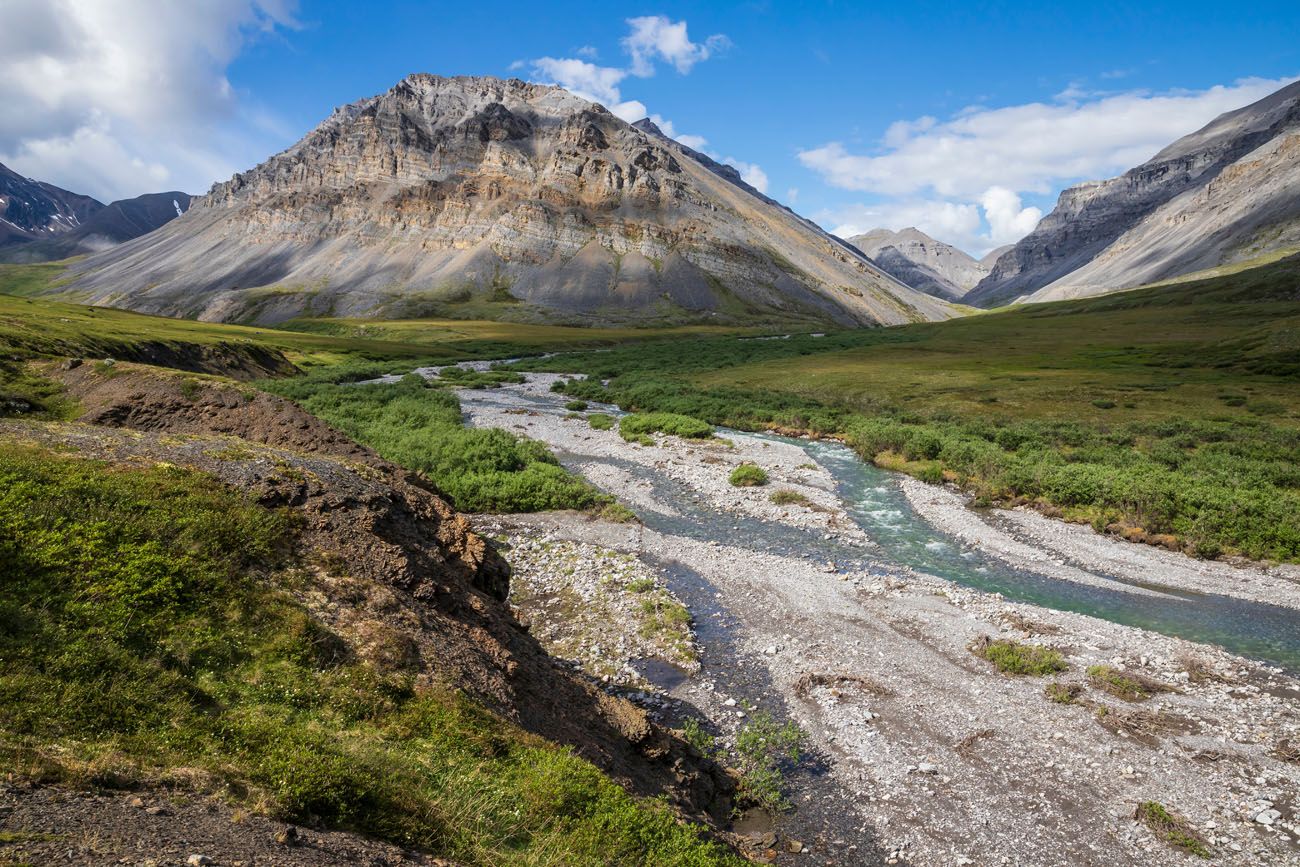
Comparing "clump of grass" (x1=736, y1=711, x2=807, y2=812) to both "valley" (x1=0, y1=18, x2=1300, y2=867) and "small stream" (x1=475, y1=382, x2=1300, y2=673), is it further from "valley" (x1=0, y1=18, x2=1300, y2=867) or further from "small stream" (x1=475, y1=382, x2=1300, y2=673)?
"small stream" (x1=475, y1=382, x2=1300, y2=673)

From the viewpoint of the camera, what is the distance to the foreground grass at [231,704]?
6340 mm

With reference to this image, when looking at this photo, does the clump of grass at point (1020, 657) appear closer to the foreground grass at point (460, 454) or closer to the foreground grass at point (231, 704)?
the foreground grass at point (231, 704)

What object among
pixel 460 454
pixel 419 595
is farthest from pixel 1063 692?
pixel 460 454

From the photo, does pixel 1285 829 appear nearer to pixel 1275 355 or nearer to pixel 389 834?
pixel 389 834

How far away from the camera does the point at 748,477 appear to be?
35562 mm

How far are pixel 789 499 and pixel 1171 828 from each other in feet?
69.8

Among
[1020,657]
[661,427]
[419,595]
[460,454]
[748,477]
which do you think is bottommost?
[1020,657]

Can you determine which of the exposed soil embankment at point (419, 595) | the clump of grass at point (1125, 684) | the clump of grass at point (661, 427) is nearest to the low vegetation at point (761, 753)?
the exposed soil embankment at point (419, 595)

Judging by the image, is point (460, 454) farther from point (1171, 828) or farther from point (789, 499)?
point (1171, 828)

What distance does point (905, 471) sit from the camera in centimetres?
4019

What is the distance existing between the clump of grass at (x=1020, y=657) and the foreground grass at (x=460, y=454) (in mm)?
16464

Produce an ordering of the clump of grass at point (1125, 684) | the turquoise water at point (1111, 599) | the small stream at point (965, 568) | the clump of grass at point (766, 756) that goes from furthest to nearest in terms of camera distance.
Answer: the small stream at point (965, 568)
the turquoise water at point (1111, 599)
the clump of grass at point (1125, 684)
the clump of grass at point (766, 756)

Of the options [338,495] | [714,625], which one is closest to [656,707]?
[714,625]

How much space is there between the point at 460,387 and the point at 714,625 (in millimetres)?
61983
